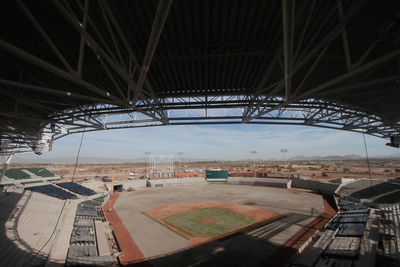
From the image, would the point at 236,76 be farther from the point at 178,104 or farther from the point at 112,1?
the point at 112,1

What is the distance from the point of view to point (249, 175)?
4962cm

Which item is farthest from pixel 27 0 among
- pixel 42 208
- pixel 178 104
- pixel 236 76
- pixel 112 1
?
pixel 42 208

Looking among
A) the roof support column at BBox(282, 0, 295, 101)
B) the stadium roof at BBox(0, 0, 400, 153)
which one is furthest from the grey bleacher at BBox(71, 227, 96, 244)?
the roof support column at BBox(282, 0, 295, 101)

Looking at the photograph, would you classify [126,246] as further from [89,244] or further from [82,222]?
[82,222]

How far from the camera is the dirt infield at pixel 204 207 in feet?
51.2

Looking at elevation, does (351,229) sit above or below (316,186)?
below

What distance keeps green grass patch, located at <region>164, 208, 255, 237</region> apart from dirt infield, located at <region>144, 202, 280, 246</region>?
494 mm

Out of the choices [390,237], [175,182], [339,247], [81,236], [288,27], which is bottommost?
[81,236]

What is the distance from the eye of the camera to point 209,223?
18641 millimetres

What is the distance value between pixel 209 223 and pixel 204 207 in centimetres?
627

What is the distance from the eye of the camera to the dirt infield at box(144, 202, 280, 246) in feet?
51.2

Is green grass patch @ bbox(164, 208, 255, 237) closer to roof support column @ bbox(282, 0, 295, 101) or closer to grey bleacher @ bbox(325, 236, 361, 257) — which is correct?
grey bleacher @ bbox(325, 236, 361, 257)

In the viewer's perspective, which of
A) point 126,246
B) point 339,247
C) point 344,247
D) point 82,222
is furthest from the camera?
point 82,222

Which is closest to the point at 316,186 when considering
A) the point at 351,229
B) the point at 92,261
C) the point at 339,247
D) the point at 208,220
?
the point at 351,229
